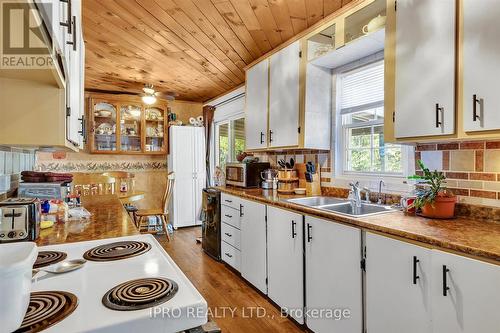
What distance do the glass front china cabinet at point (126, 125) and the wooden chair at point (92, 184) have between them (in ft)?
3.20

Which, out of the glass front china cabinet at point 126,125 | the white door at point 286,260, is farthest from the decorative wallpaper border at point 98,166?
the white door at point 286,260

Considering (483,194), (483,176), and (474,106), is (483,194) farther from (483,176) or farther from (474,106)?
(474,106)

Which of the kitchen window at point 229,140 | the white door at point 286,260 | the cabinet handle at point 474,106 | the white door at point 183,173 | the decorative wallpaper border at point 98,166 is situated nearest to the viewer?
the cabinet handle at point 474,106

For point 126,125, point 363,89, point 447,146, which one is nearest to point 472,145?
point 447,146

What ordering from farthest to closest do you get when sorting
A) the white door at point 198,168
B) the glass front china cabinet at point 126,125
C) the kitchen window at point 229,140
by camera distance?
the white door at point 198,168 → the kitchen window at point 229,140 → the glass front china cabinet at point 126,125

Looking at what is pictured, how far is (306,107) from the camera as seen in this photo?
2.63 m

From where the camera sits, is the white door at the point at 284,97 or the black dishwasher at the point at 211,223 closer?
the white door at the point at 284,97

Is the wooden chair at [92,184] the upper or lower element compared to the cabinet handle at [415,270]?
upper

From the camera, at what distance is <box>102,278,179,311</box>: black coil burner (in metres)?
0.70

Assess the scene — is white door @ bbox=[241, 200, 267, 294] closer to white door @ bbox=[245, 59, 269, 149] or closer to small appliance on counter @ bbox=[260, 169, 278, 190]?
small appliance on counter @ bbox=[260, 169, 278, 190]

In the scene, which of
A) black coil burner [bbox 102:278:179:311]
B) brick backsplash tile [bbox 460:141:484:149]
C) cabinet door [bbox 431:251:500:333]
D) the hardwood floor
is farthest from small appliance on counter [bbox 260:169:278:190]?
black coil burner [bbox 102:278:179:311]

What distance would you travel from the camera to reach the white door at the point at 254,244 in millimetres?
2553

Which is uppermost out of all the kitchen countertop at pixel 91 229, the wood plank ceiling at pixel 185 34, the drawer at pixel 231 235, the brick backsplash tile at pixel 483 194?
the wood plank ceiling at pixel 185 34

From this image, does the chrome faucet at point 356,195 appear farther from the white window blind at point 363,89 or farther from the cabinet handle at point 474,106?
the cabinet handle at point 474,106
